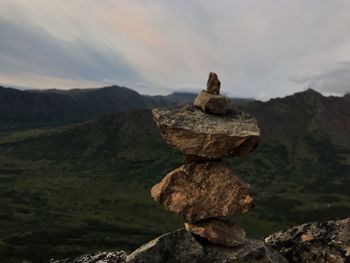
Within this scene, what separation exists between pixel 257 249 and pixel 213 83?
1451 centimetres

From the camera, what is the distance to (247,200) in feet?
113

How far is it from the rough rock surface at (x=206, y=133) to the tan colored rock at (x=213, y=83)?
10.1 feet

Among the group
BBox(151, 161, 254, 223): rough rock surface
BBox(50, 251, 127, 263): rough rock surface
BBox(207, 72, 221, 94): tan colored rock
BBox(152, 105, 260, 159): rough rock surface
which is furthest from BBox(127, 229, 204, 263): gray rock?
BBox(207, 72, 221, 94): tan colored rock

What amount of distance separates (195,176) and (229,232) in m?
5.30

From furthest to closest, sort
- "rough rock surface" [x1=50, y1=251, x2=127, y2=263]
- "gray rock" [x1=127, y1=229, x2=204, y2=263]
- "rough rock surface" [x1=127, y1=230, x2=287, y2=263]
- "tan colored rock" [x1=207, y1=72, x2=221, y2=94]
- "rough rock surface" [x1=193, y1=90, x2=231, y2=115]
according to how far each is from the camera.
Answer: "tan colored rock" [x1=207, y1=72, x2=221, y2=94]
"rough rock surface" [x1=193, y1=90, x2=231, y2=115]
"rough rock surface" [x1=50, y1=251, x2=127, y2=263]
"rough rock surface" [x1=127, y1=230, x2=287, y2=263]
"gray rock" [x1=127, y1=229, x2=204, y2=263]

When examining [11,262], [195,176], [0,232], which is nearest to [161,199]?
[195,176]

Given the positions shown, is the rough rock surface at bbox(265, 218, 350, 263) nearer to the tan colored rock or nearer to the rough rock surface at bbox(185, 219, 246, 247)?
the rough rock surface at bbox(185, 219, 246, 247)

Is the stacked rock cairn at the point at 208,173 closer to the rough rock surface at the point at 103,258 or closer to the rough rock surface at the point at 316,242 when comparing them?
the rough rock surface at the point at 316,242

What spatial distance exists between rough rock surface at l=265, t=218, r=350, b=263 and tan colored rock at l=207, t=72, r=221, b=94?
1423 cm

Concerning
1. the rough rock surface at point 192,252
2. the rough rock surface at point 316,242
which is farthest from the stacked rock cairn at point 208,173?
the rough rock surface at point 316,242

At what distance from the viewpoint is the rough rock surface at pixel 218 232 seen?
33812 mm

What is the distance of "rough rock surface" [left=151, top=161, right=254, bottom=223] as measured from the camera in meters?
34.4

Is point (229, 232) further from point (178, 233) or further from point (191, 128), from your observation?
point (191, 128)

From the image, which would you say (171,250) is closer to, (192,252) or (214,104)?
(192,252)
